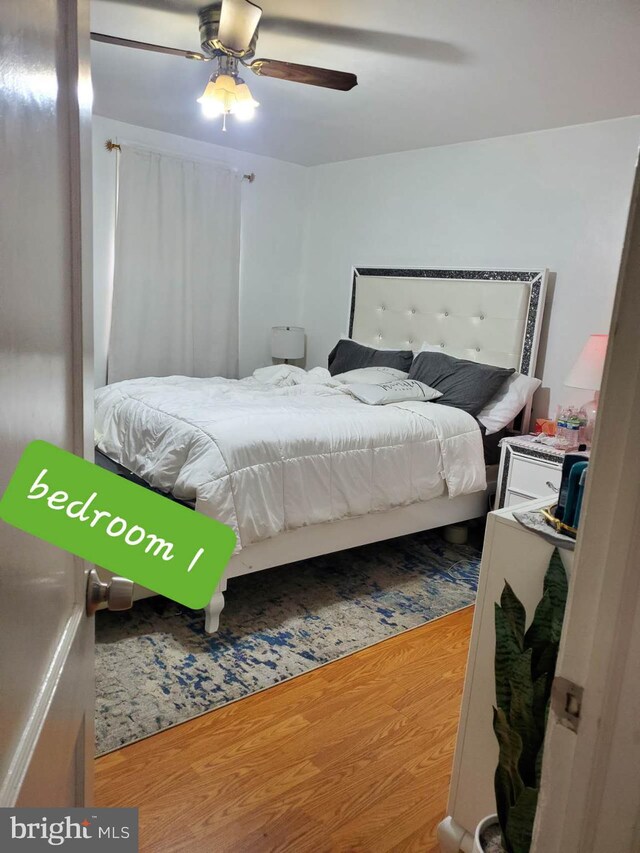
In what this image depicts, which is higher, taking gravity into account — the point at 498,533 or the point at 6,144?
the point at 6,144

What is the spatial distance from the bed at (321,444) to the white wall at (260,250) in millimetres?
1007

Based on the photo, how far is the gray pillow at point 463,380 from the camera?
363 centimetres

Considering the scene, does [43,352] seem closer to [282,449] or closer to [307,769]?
[307,769]

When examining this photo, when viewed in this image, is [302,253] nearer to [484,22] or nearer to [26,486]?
[484,22]

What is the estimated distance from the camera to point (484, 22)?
2354 mm

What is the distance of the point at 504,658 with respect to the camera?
54.2 inches

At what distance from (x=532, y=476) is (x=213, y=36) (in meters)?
2.49

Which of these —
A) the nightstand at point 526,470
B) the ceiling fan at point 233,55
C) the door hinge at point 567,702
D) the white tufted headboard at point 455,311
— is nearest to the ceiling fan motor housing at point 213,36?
the ceiling fan at point 233,55

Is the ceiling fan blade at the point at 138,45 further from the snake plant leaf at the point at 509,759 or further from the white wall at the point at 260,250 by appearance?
the snake plant leaf at the point at 509,759

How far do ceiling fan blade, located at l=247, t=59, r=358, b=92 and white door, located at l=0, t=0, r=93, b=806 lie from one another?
1.88 m

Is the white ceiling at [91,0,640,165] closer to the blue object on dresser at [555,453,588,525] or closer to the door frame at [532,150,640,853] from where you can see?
the blue object on dresser at [555,453,588,525]

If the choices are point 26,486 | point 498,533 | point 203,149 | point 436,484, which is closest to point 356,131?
point 203,149

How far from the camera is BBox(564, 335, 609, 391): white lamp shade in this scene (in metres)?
3.13

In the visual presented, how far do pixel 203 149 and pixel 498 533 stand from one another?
4112mm
